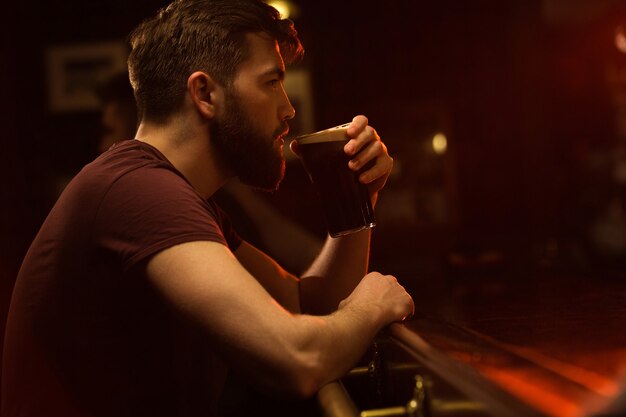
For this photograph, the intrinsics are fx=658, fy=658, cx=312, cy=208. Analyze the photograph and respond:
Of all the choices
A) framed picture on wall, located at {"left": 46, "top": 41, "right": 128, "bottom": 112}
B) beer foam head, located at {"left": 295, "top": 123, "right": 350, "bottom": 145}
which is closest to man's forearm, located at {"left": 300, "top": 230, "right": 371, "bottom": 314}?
beer foam head, located at {"left": 295, "top": 123, "right": 350, "bottom": 145}

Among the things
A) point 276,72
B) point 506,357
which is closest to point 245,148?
point 276,72

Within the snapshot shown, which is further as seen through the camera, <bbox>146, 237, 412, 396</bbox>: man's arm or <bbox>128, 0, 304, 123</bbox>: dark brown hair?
<bbox>128, 0, 304, 123</bbox>: dark brown hair

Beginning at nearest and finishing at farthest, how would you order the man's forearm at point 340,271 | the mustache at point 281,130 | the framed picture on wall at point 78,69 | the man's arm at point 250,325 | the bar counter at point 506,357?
the bar counter at point 506,357
the man's arm at point 250,325
the mustache at point 281,130
the man's forearm at point 340,271
the framed picture on wall at point 78,69

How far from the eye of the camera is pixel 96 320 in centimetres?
120

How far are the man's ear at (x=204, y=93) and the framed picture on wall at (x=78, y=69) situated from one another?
308cm

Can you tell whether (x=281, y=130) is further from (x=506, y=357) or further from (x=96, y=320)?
(x=506, y=357)

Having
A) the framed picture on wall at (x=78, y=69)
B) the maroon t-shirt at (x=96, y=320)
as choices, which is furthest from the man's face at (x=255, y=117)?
the framed picture on wall at (x=78, y=69)

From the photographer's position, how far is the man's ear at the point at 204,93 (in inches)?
56.1

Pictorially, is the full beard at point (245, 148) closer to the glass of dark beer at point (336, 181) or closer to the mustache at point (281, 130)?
the mustache at point (281, 130)

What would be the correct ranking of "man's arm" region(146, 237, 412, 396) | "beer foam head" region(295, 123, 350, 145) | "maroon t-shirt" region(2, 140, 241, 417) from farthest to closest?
"beer foam head" region(295, 123, 350, 145), "maroon t-shirt" region(2, 140, 241, 417), "man's arm" region(146, 237, 412, 396)

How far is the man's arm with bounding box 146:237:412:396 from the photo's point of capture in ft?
3.26

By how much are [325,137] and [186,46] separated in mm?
377

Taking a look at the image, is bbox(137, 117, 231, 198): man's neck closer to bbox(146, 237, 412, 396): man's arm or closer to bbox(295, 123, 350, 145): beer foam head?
bbox(295, 123, 350, 145): beer foam head

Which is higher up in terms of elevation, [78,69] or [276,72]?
[78,69]
